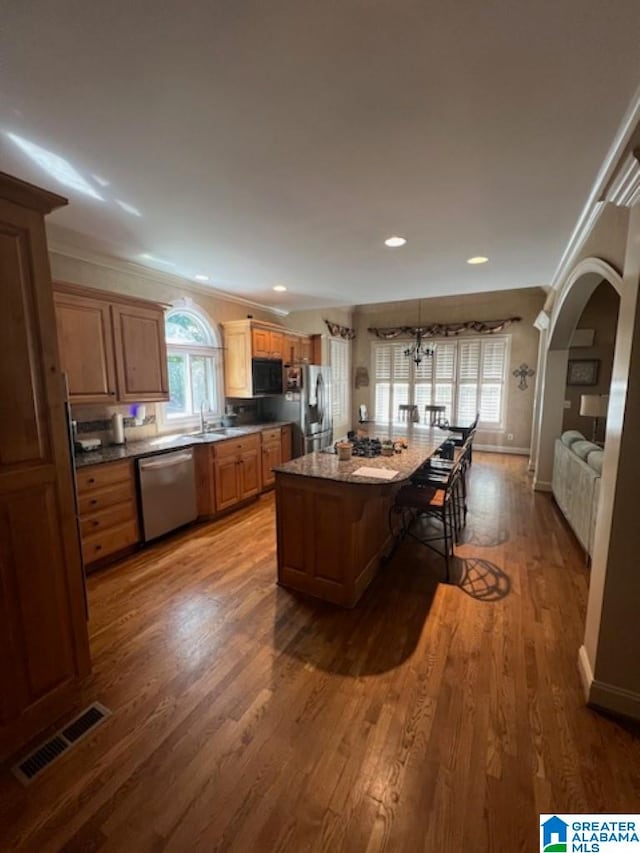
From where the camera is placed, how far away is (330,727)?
1.64m

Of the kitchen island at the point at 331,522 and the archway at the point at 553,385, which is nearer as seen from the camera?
the kitchen island at the point at 331,522

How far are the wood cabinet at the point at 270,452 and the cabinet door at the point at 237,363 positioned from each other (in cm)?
63

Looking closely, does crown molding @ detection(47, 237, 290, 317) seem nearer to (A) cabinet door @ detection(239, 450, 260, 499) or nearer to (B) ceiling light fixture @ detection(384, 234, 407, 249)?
(A) cabinet door @ detection(239, 450, 260, 499)

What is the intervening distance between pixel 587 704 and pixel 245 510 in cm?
348

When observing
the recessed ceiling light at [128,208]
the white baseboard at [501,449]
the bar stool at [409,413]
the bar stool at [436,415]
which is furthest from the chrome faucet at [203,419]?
the white baseboard at [501,449]

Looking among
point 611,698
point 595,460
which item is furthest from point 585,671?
point 595,460

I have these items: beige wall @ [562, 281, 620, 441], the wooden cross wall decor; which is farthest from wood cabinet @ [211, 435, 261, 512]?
the wooden cross wall decor

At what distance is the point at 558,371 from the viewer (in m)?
4.66

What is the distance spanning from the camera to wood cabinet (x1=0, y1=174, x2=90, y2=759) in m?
1.46

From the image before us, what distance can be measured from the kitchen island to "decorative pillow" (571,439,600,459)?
187 centimetres

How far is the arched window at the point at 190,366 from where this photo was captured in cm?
438

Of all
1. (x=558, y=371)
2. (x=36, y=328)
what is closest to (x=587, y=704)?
(x=36, y=328)

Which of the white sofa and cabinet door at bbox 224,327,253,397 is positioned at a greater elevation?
cabinet door at bbox 224,327,253,397

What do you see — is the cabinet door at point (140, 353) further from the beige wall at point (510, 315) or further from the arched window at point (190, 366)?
the beige wall at point (510, 315)
